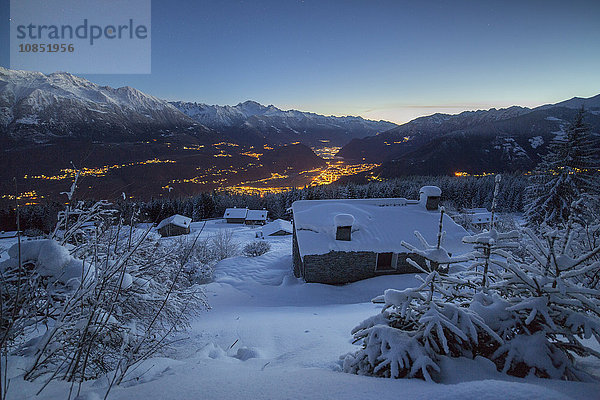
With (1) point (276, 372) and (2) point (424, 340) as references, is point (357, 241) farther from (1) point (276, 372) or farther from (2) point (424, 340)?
(1) point (276, 372)

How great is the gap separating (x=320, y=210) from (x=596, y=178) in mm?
24925

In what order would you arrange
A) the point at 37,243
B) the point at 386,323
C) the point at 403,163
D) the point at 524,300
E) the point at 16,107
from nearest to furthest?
the point at 524,300, the point at 386,323, the point at 37,243, the point at 403,163, the point at 16,107

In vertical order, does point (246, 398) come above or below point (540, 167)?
below

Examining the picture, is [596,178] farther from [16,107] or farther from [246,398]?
[16,107]

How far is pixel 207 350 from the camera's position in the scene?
201 inches

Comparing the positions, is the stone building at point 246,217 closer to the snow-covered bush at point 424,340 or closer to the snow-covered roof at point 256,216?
the snow-covered roof at point 256,216

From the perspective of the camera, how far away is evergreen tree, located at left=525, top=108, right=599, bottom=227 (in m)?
20.9

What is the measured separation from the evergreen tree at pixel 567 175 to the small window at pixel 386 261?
640 inches

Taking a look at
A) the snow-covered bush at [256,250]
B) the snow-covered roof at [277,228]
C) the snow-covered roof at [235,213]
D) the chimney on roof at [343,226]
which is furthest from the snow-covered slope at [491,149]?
the chimney on roof at [343,226]

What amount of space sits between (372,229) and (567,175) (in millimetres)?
20117

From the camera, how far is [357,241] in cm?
1375

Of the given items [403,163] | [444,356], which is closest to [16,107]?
[403,163]

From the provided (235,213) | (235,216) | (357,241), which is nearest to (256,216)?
(235,216)

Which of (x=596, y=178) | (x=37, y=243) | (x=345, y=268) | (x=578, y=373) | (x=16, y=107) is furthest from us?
(x=16, y=107)
